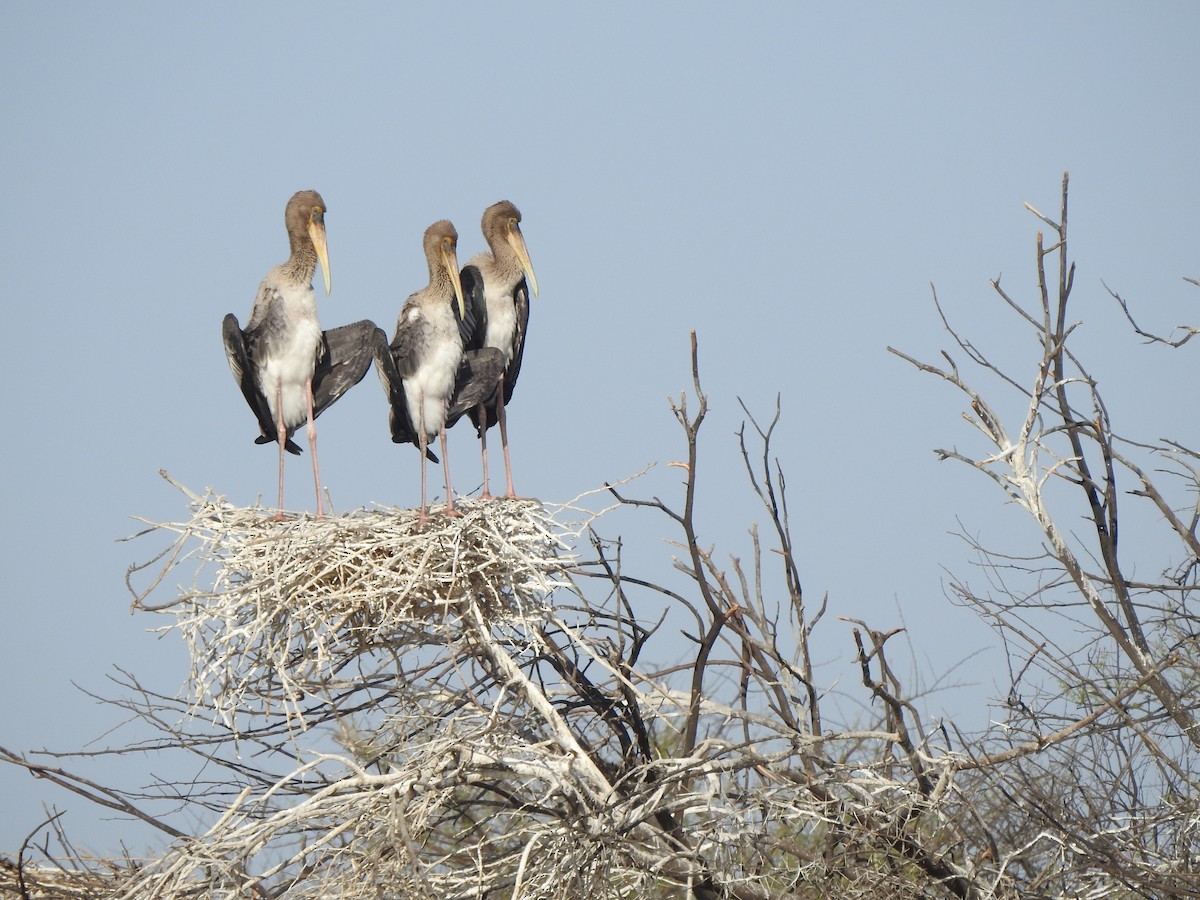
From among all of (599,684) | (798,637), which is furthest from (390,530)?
(798,637)

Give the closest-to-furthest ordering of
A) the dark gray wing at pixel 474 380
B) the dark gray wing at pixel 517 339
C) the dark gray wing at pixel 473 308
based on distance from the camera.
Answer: the dark gray wing at pixel 474 380
the dark gray wing at pixel 473 308
the dark gray wing at pixel 517 339

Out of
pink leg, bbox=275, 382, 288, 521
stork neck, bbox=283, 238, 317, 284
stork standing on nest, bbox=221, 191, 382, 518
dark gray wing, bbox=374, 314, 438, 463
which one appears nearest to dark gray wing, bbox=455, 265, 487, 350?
dark gray wing, bbox=374, 314, 438, 463

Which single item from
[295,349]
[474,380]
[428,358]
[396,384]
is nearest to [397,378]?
[396,384]

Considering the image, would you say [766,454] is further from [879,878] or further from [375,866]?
[375,866]

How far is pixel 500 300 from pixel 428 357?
90 centimetres

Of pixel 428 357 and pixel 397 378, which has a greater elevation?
pixel 428 357

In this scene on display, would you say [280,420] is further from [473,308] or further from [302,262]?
[473,308]

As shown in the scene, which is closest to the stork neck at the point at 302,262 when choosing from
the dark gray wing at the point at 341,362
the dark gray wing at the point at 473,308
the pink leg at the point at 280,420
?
the dark gray wing at the point at 341,362

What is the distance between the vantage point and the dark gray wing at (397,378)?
724 cm

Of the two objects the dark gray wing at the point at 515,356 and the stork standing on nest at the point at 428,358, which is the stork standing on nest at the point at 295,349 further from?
the dark gray wing at the point at 515,356

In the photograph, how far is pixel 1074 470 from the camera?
17.3ft

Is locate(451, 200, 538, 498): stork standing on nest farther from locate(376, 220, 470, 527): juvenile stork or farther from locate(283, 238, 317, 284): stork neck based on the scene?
locate(283, 238, 317, 284): stork neck

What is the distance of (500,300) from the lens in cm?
798

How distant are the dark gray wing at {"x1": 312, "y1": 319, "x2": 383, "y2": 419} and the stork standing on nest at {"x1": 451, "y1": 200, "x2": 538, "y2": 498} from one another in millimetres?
607
